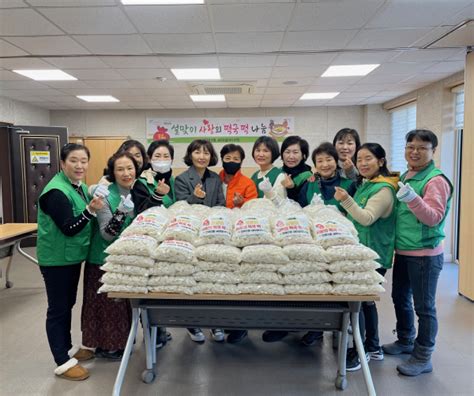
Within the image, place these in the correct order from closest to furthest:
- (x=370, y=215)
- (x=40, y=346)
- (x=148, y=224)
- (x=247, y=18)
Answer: (x=148, y=224), (x=370, y=215), (x=40, y=346), (x=247, y=18)

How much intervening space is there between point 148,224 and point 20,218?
5.16 meters

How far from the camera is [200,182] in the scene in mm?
2568

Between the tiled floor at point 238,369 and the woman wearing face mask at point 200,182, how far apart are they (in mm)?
291

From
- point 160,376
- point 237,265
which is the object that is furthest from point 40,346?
point 237,265

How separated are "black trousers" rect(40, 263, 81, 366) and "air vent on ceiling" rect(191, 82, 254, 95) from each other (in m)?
3.73

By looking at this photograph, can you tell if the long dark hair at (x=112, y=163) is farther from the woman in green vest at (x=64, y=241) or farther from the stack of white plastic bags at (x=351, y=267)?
the stack of white plastic bags at (x=351, y=267)

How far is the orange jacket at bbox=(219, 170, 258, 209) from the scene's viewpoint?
265 centimetres

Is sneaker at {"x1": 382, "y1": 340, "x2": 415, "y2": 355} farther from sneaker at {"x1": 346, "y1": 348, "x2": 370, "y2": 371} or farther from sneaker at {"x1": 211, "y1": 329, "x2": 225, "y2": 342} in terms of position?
sneaker at {"x1": 211, "y1": 329, "x2": 225, "y2": 342}

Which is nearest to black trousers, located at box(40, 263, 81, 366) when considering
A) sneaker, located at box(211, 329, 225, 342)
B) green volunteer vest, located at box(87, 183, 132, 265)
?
green volunteer vest, located at box(87, 183, 132, 265)

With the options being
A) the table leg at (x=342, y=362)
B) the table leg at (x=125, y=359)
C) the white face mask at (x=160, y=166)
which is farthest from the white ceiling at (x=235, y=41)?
the table leg at (x=342, y=362)

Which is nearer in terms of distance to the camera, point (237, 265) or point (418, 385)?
point (237, 265)

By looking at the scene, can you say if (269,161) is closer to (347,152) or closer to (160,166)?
(347,152)

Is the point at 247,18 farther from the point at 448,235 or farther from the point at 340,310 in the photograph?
the point at 448,235

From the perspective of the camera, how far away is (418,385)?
206cm
